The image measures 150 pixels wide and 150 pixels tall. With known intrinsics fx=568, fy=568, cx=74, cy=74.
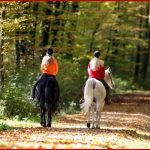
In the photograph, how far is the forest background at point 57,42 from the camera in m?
23.4

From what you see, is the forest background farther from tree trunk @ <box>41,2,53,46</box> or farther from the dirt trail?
the dirt trail

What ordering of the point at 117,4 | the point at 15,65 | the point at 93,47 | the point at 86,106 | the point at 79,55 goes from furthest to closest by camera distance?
1. the point at 117,4
2. the point at 93,47
3. the point at 79,55
4. the point at 15,65
5. the point at 86,106

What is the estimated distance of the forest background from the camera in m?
23.4

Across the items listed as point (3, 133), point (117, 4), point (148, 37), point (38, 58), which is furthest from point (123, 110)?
point (148, 37)

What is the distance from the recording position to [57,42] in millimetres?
34062

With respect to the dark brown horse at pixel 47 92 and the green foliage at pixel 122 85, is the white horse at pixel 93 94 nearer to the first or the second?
the dark brown horse at pixel 47 92

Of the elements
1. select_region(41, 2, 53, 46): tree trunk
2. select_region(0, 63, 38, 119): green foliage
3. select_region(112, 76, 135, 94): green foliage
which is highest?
select_region(41, 2, 53, 46): tree trunk

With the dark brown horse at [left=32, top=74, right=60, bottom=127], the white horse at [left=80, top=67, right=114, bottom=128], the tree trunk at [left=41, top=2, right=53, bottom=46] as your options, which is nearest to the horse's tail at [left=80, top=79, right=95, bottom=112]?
the white horse at [left=80, top=67, right=114, bottom=128]

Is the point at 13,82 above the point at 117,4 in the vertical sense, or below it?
below

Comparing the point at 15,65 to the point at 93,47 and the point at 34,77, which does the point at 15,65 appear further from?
the point at 93,47

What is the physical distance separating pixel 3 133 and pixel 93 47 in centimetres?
2715

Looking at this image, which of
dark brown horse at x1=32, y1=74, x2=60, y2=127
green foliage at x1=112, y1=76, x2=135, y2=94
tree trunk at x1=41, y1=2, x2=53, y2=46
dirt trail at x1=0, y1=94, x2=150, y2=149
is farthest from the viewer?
green foliage at x1=112, y1=76, x2=135, y2=94

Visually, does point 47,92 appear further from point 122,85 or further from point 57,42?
point 122,85

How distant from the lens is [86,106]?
59.0 ft
